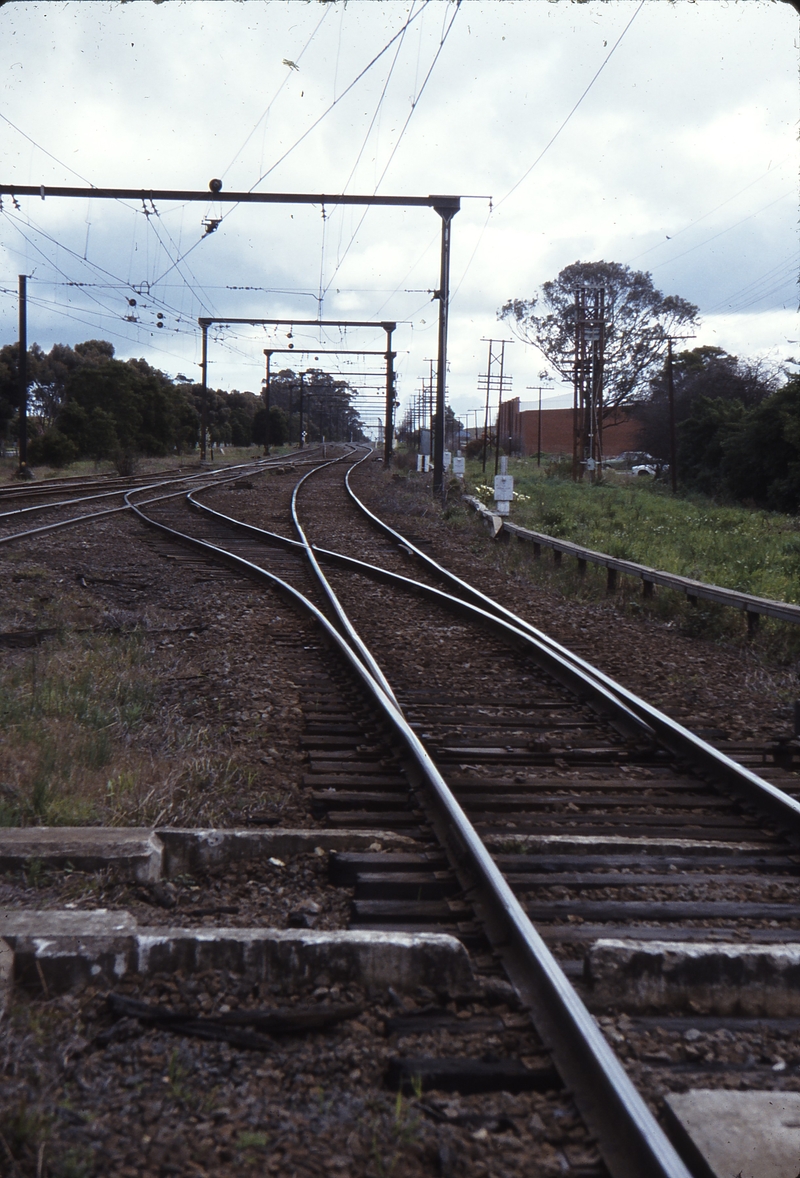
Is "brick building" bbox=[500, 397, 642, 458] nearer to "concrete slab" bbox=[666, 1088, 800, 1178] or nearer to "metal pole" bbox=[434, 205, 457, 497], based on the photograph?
"metal pole" bbox=[434, 205, 457, 497]

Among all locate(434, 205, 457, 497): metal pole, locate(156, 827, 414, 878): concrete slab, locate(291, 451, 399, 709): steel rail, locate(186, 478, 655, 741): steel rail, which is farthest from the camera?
locate(434, 205, 457, 497): metal pole

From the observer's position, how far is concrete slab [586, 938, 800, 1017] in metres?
3.04

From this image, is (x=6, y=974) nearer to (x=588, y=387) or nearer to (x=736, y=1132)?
(x=736, y=1132)

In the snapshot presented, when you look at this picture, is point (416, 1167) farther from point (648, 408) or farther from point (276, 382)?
point (276, 382)

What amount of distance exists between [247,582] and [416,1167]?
9.66 meters

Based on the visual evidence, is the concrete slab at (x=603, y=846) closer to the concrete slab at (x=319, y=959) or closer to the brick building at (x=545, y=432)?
the concrete slab at (x=319, y=959)

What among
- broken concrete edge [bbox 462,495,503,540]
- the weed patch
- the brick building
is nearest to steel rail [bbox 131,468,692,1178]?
the weed patch

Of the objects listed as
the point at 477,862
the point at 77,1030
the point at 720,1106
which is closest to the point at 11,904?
the point at 77,1030

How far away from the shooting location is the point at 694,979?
120 inches

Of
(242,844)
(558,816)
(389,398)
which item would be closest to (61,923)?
(242,844)

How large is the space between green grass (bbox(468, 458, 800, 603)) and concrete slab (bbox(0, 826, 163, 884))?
8.26 m

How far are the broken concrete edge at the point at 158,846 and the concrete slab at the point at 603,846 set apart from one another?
415mm

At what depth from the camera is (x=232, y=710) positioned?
627 centimetres

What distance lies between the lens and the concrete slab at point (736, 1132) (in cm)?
225
